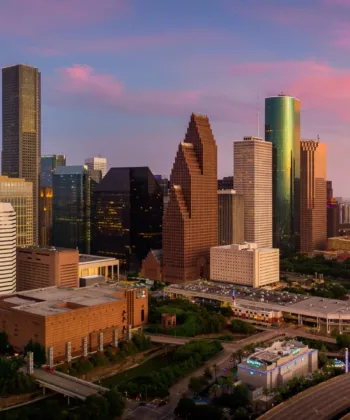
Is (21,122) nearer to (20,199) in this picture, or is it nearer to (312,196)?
(20,199)

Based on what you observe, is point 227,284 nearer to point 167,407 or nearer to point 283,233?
point 167,407

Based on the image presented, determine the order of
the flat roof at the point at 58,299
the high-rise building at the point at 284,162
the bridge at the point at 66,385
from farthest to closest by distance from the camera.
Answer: the high-rise building at the point at 284,162 < the flat roof at the point at 58,299 < the bridge at the point at 66,385

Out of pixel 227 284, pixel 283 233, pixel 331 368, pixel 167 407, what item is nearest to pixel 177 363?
pixel 167 407

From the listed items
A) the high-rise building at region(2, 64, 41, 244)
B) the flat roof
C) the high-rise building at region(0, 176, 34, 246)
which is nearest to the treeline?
the flat roof

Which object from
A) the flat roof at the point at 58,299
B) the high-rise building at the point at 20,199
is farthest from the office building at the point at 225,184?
the flat roof at the point at 58,299

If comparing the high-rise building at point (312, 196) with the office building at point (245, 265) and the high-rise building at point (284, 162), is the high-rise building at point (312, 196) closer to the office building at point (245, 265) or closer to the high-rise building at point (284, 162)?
the high-rise building at point (284, 162)
